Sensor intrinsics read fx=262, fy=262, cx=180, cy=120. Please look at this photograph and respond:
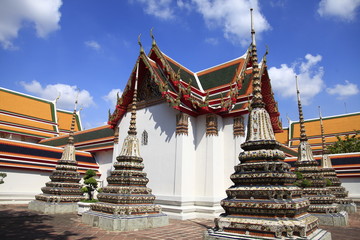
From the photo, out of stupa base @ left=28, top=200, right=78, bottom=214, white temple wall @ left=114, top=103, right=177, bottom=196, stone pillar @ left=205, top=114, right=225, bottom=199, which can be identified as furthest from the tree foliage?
stupa base @ left=28, top=200, right=78, bottom=214

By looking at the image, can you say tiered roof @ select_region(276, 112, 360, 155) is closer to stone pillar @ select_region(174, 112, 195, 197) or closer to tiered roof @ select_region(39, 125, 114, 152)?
stone pillar @ select_region(174, 112, 195, 197)

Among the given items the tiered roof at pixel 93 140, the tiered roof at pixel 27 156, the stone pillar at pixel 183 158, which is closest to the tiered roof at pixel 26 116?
the tiered roof at pixel 93 140

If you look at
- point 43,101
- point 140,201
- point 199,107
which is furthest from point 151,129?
point 43,101

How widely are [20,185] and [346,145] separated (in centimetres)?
2326

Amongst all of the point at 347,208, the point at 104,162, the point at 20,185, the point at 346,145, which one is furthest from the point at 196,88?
the point at 346,145

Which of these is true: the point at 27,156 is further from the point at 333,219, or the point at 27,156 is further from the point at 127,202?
the point at 333,219

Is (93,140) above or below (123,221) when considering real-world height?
above

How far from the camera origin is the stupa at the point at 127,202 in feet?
23.1

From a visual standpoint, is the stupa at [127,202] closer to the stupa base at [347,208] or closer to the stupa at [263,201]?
the stupa at [263,201]

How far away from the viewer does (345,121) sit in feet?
82.8

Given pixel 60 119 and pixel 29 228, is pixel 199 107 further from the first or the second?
pixel 60 119

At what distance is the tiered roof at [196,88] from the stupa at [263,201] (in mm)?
5611

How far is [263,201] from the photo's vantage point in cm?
436

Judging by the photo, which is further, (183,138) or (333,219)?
(183,138)
